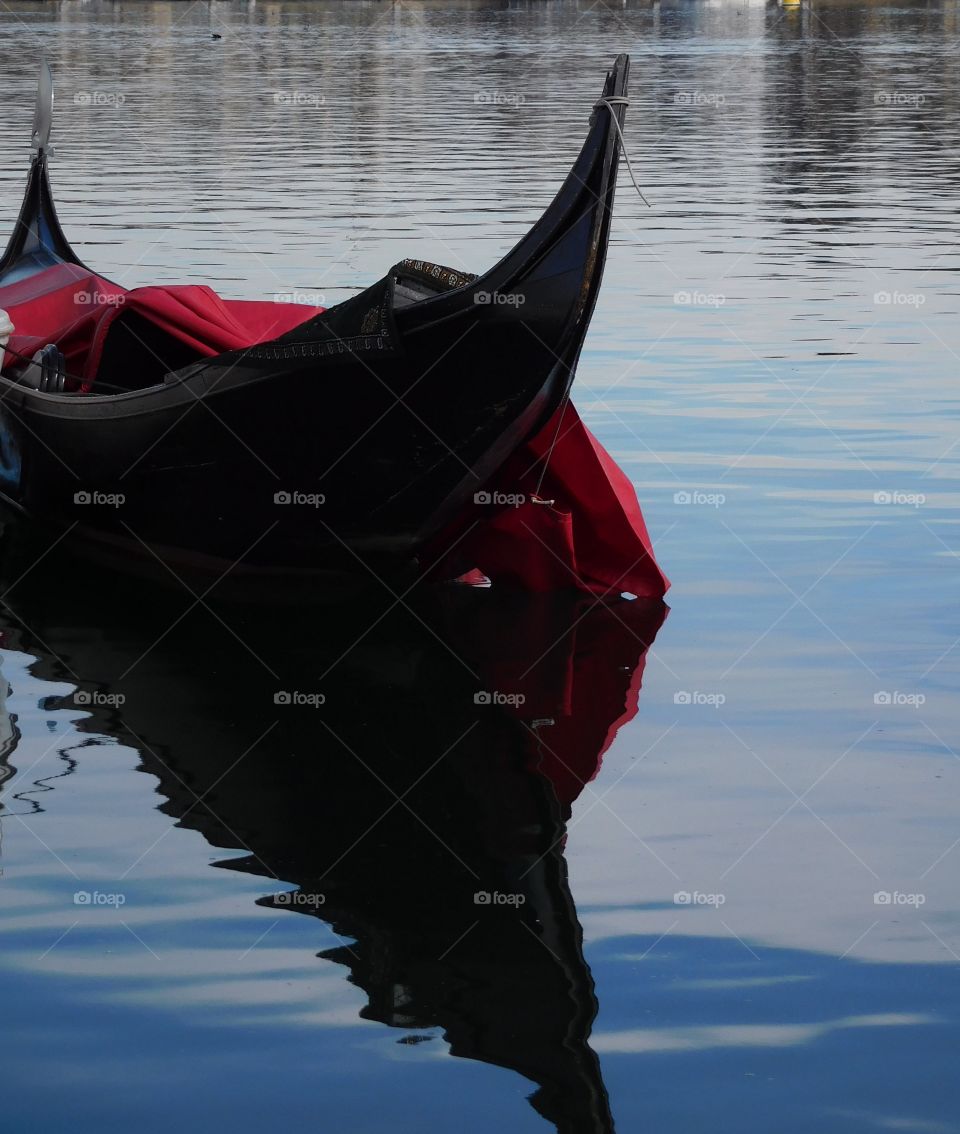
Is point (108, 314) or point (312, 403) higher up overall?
point (108, 314)

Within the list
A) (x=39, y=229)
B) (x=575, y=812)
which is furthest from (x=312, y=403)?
(x=39, y=229)

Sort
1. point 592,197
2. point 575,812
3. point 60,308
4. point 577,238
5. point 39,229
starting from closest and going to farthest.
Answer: point 575,812 < point 592,197 < point 577,238 < point 60,308 < point 39,229

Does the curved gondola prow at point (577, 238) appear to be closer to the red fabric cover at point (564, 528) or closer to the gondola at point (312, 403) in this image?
the gondola at point (312, 403)

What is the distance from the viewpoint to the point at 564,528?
8.82 metres

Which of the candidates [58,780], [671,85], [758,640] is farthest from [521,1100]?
[671,85]

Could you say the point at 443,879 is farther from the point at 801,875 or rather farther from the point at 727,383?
the point at 727,383

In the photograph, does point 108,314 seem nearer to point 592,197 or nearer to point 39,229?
point 592,197

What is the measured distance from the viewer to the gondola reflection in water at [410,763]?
17.0 feet

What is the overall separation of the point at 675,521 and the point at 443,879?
14.8ft

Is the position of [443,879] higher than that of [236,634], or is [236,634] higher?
[236,634]

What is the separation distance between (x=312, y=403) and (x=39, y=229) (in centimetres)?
486

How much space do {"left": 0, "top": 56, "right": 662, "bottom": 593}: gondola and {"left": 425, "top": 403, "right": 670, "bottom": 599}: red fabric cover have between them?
6.2 inches

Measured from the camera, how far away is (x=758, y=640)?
8320mm

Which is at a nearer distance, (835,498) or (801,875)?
(801,875)
